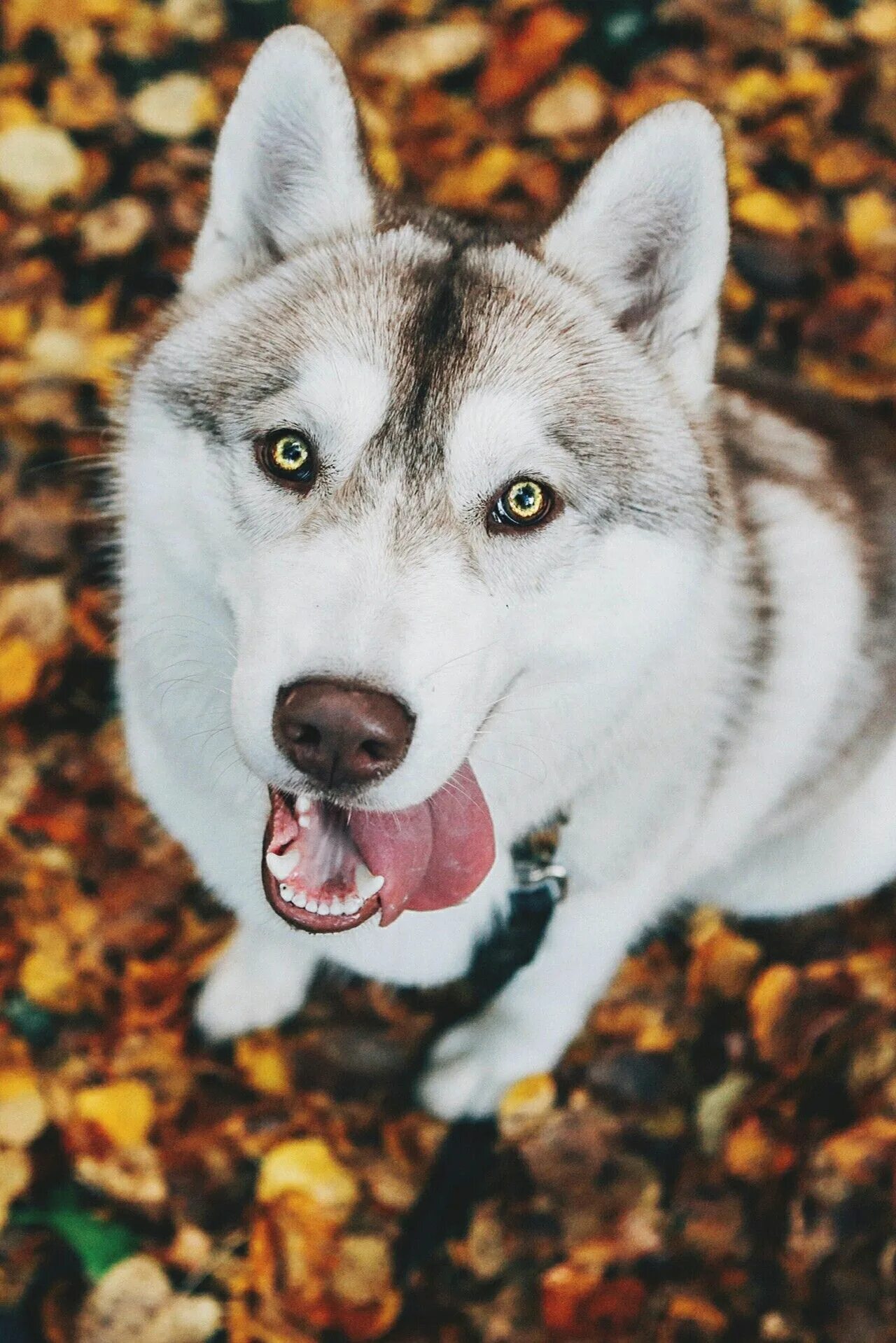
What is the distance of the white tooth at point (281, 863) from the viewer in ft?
5.40

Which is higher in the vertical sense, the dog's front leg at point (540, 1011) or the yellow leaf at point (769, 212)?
the yellow leaf at point (769, 212)

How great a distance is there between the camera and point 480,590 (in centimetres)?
158

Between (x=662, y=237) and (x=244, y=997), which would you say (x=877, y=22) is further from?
(x=244, y=997)

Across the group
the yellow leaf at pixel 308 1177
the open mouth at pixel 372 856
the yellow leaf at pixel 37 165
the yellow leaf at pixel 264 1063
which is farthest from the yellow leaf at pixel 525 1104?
the yellow leaf at pixel 37 165

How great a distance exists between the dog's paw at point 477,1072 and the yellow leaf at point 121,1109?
64 cm

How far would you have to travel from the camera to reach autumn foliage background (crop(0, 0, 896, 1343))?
2.27 meters

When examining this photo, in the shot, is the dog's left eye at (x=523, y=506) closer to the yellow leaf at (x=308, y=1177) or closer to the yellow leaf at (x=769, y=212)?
the yellow leaf at (x=308, y=1177)

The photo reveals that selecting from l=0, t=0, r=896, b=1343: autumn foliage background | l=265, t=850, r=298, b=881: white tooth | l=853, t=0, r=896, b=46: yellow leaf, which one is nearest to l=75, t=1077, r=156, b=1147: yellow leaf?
l=0, t=0, r=896, b=1343: autumn foliage background

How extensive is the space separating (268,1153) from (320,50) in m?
2.22

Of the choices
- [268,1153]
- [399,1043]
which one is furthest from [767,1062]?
[268,1153]

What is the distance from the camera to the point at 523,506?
5.43 ft

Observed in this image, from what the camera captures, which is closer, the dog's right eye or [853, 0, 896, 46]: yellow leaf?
the dog's right eye

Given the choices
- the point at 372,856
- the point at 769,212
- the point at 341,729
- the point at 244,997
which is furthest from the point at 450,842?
the point at 769,212

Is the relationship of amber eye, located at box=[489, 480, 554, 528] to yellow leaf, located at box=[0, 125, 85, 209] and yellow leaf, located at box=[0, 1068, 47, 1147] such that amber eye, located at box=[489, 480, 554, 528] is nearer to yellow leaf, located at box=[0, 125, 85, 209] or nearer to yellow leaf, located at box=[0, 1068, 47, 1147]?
yellow leaf, located at box=[0, 1068, 47, 1147]
